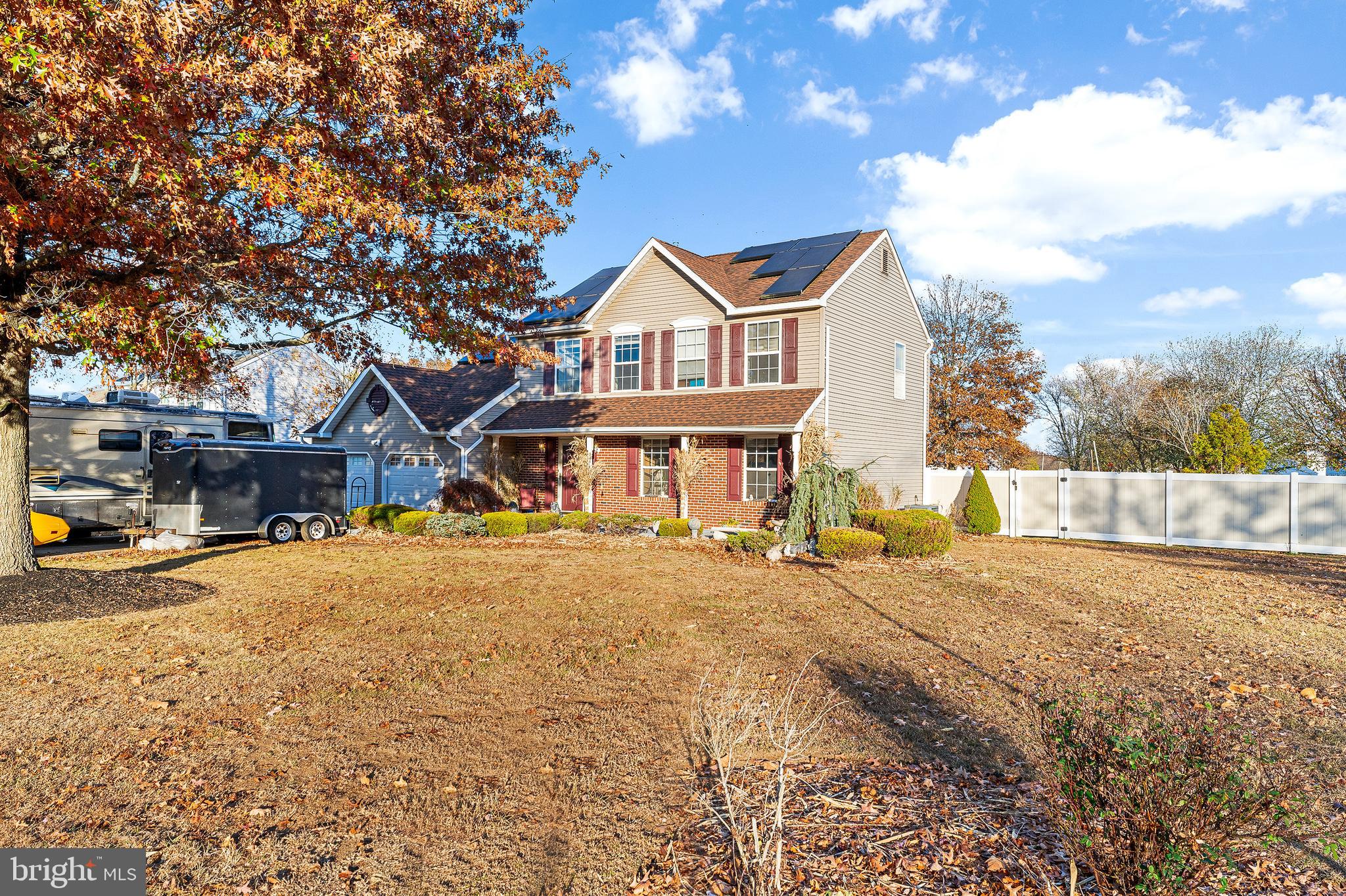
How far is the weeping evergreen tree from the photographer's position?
49.6 feet

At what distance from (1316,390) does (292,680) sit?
31763 mm

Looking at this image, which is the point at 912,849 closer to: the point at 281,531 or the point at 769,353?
the point at 769,353

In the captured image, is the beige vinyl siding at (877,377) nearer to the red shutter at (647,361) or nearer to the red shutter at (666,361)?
the red shutter at (666,361)

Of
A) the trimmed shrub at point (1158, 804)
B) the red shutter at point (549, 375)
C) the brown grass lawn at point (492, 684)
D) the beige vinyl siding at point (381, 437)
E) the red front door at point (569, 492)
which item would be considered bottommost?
the brown grass lawn at point (492, 684)

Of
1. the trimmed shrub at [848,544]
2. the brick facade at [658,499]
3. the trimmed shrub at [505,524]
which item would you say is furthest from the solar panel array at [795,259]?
the trimmed shrub at [505,524]

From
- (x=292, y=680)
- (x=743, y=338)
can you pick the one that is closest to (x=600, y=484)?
(x=743, y=338)

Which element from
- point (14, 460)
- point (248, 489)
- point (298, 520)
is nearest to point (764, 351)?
point (298, 520)

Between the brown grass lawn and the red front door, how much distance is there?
324 inches

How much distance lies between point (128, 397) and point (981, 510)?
76.1 ft

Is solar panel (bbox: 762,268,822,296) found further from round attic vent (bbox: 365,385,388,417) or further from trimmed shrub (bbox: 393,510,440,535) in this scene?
round attic vent (bbox: 365,385,388,417)

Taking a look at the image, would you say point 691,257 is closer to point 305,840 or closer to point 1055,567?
point 1055,567

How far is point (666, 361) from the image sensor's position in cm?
2036

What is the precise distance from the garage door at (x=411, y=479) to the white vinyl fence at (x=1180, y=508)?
51.1 feet

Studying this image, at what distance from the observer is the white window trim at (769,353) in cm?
1852
